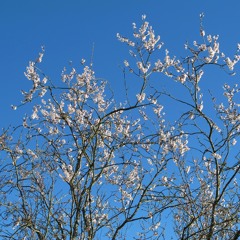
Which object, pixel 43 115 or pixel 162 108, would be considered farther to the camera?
pixel 162 108

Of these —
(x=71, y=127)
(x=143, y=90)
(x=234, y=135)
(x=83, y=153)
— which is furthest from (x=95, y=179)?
(x=234, y=135)

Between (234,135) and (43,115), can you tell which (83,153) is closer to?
(43,115)

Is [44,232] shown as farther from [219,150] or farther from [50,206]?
[219,150]

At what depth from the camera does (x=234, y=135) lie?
19.7 feet

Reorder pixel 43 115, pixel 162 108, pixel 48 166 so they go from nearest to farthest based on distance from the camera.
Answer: pixel 48 166 → pixel 43 115 → pixel 162 108

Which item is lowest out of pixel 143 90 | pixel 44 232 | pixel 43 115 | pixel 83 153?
pixel 44 232

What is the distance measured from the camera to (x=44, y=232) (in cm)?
617

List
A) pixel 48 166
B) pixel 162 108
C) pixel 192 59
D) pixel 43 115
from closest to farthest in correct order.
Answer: pixel 192 59 → pixel 48 166 → pixel 43 115 → pixel 162 108

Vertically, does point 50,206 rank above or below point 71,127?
below

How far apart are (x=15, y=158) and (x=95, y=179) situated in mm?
1102

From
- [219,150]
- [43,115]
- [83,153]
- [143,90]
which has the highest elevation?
[43,115]

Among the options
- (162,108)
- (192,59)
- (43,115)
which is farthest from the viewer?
(162,108)

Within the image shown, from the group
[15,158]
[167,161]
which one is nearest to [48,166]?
[15,158]

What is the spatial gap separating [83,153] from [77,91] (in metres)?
0.98
